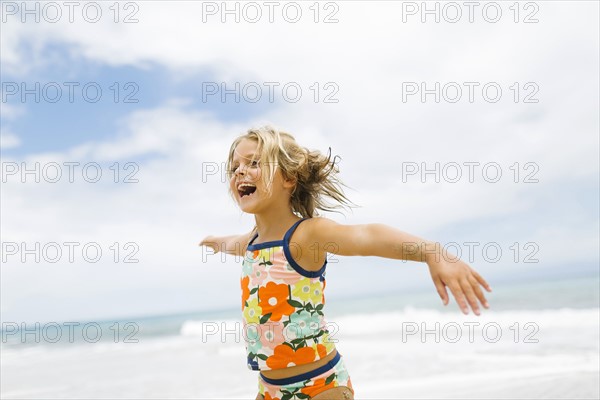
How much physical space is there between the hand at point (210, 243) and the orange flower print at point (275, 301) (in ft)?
3.02

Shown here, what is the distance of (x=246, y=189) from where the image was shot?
2.60 metres

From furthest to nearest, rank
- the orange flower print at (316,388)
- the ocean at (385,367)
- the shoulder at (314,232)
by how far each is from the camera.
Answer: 1. the ocean at (385,367)
2. the orange flower print at (316,388)
3. the shoulder at (314,232)

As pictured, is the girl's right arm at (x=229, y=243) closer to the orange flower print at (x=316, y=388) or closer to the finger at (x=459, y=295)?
the orange flower print at (x=316, y=388)

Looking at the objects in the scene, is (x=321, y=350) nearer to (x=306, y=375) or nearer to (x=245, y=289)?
(x=306, y=375)

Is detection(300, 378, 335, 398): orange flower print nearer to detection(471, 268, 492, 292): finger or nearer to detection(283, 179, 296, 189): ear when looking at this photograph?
detection(283, 179, 296, 189): ear

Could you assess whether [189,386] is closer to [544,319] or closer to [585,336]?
[585,336]

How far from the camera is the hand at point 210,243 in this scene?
11.1 feet

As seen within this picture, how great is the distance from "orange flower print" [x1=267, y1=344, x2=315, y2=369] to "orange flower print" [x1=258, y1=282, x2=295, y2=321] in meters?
0.13

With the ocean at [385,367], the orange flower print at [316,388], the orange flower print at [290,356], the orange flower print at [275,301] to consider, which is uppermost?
the orange flower print at [275,301]

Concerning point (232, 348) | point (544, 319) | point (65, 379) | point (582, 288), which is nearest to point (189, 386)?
point (65, 379)

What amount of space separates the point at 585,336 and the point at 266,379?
7364 mm

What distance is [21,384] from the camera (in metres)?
7.71

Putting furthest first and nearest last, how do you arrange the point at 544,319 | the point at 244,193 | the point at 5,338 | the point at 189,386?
the point at 5,338 → the point at 544,319 → the point at 189,386 → the point at 244,193

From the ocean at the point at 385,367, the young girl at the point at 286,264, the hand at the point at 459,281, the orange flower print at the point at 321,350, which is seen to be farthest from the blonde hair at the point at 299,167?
the ocean at the point at 385,367
